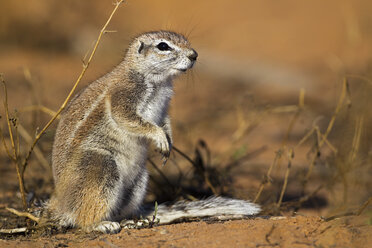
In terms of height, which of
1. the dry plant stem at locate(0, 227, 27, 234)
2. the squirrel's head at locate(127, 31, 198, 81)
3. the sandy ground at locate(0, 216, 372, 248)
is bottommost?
the dry plant stem at locate(0, 227, 27, 234)

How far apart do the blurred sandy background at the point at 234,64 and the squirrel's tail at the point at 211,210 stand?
0.97m

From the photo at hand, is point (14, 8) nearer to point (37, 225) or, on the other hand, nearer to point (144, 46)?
point (144, 46)

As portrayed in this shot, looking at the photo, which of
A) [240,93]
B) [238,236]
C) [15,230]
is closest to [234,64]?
[240,93]

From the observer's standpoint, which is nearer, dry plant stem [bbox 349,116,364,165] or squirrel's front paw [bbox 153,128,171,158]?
squirrel's front paw [bbox 153,128,171,158]

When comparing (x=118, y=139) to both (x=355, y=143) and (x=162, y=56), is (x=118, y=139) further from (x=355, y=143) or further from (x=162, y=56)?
(x=355, y=143)

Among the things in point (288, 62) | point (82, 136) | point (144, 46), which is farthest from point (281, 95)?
point (82, 136)

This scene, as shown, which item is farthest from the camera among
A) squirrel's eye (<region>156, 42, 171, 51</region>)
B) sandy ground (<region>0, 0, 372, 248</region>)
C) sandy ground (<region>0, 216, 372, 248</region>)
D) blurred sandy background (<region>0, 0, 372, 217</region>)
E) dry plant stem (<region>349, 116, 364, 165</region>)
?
blurred sandy background (<region>0, 0, 372, 217</region>)

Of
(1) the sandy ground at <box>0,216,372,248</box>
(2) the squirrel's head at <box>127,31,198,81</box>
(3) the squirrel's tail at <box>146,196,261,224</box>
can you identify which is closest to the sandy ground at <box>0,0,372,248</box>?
(1) the sandy ground at <box>0,216,372,248</box>

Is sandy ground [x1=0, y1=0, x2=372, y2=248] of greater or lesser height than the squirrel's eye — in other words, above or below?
below

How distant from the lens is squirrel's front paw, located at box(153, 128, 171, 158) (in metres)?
4.58

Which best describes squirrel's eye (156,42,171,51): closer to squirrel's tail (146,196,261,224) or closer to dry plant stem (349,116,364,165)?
squirrel's tail (146,196,261,224)

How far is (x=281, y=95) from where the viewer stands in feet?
34.1

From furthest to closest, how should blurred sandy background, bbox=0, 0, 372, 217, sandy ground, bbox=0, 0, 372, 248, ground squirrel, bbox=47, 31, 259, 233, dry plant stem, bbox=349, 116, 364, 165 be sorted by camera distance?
blurred sandy background, bbox=0, 0, 372, 217, dry plant stem, bbox=349, 116, 364, 165, ground squirrel, bbox=47, 31, 259, 233, sandy ground, bbox=0, 0, 372, 248

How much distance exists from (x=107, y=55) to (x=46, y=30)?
5.73 ft
